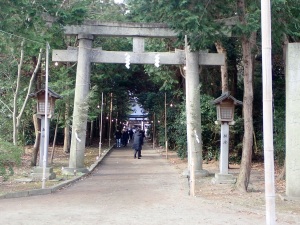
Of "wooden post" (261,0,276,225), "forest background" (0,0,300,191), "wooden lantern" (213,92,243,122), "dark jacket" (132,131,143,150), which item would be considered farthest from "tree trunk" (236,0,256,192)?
"dark jacket" (132,131,143,150)

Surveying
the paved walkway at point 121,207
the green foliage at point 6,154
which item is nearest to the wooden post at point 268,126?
the paved walkway at point 121,207

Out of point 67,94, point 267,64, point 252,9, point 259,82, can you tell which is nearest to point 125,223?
point 267,64

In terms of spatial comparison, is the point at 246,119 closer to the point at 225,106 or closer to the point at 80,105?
the point at 225,106

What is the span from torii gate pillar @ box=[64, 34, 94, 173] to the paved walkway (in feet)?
9.70

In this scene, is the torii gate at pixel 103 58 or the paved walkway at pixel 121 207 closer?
the paved walkway at pixel 121 207

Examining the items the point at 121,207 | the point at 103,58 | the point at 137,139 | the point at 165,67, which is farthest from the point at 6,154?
the point at 165,67

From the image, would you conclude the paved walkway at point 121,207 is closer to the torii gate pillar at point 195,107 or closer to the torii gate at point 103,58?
the torii gate pillar at point 195,107

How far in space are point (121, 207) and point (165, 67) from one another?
17.8m

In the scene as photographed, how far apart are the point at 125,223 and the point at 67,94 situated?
Result: 53.4 ft

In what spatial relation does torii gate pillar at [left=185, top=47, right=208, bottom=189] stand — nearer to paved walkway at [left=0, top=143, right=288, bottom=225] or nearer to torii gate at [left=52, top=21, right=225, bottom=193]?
torii gate at [left=52, top=21, right=225, bottom=193]

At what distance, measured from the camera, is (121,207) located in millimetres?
11641

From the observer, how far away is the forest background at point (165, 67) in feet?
45.1

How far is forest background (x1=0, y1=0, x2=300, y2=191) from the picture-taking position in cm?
1374

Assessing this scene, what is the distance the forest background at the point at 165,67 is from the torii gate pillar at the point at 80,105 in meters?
0.68
